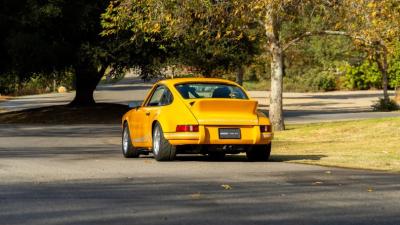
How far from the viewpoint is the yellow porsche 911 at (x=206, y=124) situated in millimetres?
14164

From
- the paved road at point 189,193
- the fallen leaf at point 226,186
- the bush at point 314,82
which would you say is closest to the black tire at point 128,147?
the paved road at point 189,193

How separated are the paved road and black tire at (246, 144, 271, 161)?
23 centimetres

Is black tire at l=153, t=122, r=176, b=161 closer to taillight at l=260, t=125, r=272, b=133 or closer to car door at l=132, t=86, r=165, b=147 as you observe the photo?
car door at l=132, t=86, r=165, b=147

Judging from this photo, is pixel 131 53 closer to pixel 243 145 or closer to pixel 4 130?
pixel 4 130

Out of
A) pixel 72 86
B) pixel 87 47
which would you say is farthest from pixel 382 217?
pixel 72 86

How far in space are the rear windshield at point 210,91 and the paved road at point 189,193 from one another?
1.23 m

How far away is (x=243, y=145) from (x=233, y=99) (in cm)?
84

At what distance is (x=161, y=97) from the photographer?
1543 centimetres

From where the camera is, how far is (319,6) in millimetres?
22750

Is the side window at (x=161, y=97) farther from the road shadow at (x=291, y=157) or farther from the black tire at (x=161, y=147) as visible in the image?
the road shadow at (x=291, y=157)

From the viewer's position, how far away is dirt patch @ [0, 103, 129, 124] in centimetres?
3397

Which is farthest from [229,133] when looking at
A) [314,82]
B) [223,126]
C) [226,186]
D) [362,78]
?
[314,82]

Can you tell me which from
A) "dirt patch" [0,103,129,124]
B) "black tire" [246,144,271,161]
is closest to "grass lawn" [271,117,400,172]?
"black tire" [246,144,271,161]

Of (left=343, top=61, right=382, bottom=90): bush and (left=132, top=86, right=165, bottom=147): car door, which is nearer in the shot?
(left=132, top=86, right=165, bottom=147): car door
